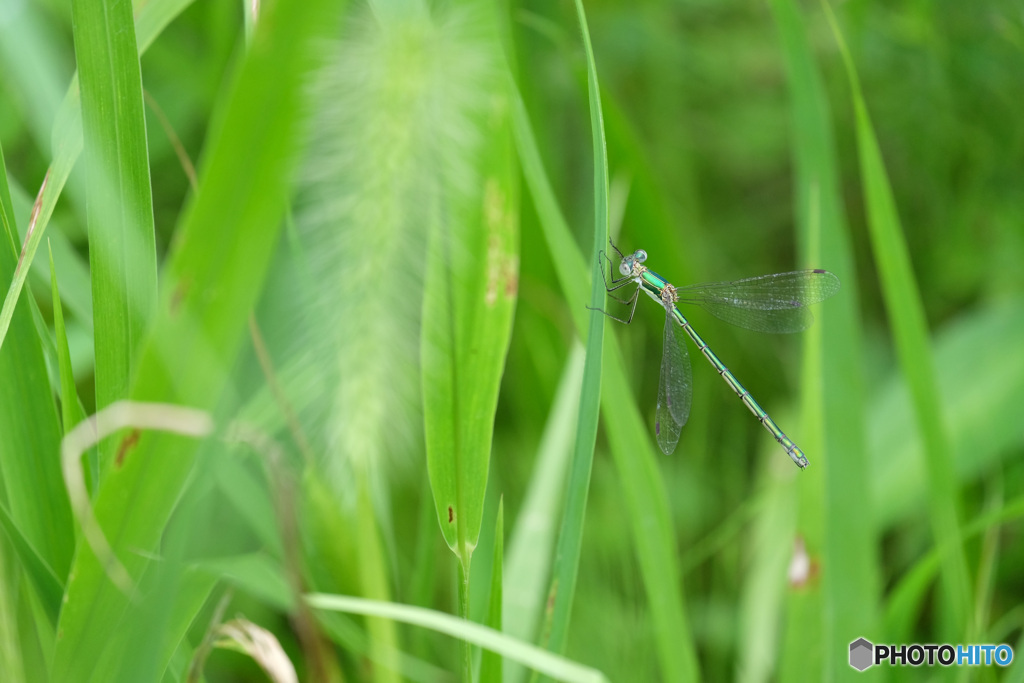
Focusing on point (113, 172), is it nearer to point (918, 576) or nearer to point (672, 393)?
point (672, 393)

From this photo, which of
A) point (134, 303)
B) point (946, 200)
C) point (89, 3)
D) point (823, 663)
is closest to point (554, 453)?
point (823, 663)

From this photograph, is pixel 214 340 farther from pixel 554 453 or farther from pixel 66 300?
pixel 554 453

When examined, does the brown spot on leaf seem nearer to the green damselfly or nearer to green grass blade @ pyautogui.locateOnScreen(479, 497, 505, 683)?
green grass blade @ pyautogui.locateOnScreen(479, 497, 505, 683)

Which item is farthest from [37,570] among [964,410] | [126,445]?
[964,410]

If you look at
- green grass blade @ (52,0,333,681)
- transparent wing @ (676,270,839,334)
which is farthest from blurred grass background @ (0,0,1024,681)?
transparent wing @ (676,270,839,334)

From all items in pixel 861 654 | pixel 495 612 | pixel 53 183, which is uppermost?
pixel 53 183

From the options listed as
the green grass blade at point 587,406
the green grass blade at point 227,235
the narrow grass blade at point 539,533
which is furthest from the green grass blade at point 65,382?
the narrow grass blade at point 539,533
